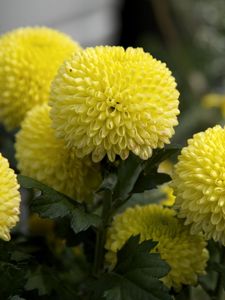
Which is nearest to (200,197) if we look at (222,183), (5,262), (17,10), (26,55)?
(222,183)

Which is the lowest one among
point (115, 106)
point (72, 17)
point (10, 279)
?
point (10, 279)

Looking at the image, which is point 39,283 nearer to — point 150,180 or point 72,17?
point 150,180

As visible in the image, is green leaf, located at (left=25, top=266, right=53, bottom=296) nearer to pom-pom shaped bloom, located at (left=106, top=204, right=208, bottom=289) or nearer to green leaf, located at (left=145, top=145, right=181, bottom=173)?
pom-pom shaped bloom, located at (left=106, top=204, right=208, bottom=289)

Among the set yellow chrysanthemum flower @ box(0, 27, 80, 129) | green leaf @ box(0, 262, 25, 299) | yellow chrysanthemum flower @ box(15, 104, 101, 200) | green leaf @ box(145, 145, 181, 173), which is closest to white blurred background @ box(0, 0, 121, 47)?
yellow chrysanthemum flower @ box(0, 27, 80, 129)

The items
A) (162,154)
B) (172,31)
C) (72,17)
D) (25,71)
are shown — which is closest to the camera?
(162,154)

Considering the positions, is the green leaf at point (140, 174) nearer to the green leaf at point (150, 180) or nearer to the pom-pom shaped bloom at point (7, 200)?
the green leaf at point (150, 180)

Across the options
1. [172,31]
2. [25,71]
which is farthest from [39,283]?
[172,31]

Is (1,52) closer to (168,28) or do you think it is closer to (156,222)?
(156,222)
